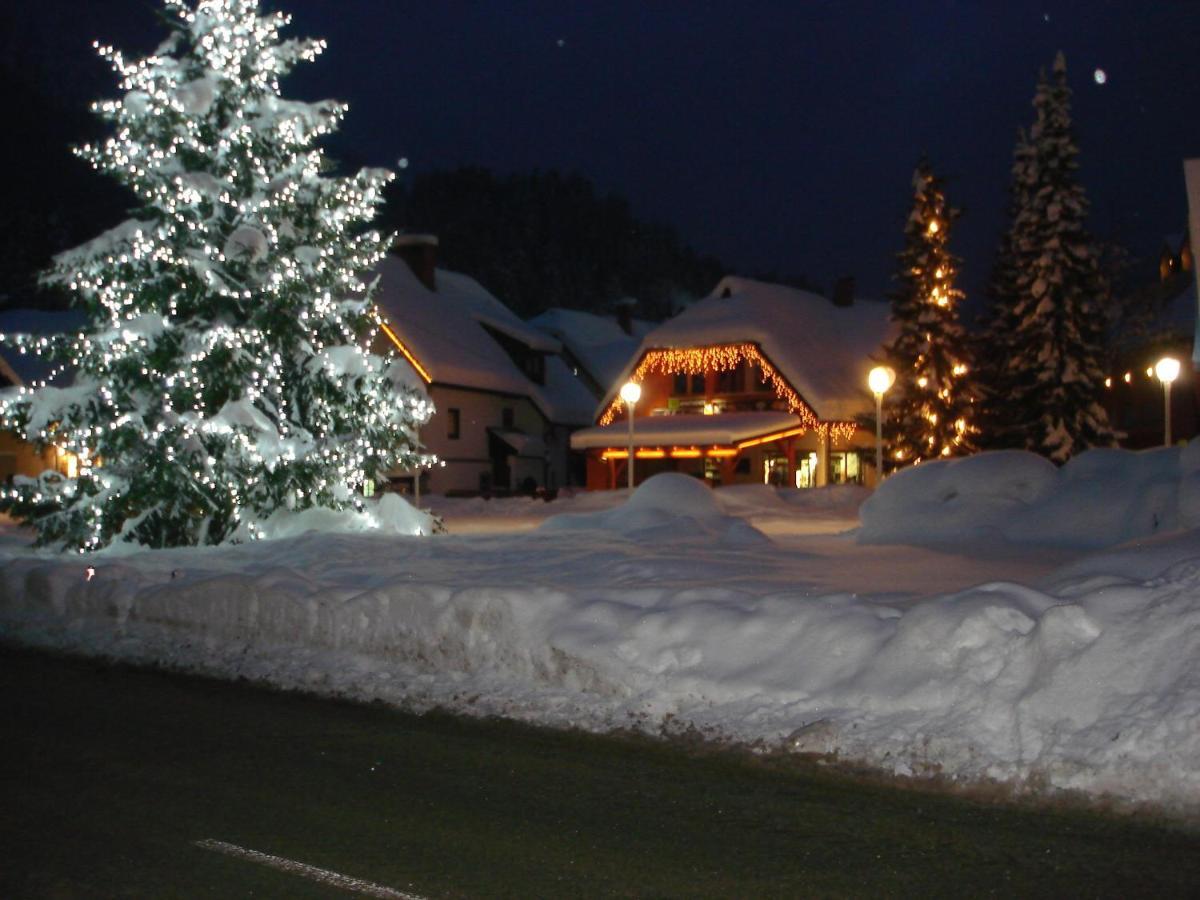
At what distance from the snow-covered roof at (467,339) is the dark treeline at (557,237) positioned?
5676 centimetres

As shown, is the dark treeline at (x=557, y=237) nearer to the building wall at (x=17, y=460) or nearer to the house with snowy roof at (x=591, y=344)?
the house with snowy roof at (x=591, y=344)

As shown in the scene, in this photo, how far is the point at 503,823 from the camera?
5859 mm

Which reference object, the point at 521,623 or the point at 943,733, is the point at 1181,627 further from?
the point at 521,623

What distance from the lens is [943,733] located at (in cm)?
673

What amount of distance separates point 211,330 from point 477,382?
29.3 metres

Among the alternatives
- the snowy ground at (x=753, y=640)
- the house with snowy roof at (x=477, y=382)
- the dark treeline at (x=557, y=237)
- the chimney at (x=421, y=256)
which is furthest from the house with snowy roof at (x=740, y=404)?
the dark treeline at (x=557, y=237)

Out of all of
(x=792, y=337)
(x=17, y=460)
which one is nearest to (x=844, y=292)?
(x=792, y=337)

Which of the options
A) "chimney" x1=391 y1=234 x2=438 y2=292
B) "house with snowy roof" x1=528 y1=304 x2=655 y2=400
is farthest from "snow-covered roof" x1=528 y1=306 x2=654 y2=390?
"chimney" x1=391 y1=234 x2=438 y2=292

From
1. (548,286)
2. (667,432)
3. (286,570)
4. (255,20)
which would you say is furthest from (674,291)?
(286,570)

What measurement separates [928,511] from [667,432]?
24391mm

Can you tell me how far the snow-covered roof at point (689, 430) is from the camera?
40.3m

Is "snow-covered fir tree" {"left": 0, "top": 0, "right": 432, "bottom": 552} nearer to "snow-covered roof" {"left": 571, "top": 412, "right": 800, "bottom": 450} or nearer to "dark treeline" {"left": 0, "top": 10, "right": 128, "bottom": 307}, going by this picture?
"snow-covered roof" {"left": 571, "top": 412, "right": 800, "bottom": 450}

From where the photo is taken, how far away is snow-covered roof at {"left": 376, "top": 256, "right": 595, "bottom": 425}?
45750 millimetres

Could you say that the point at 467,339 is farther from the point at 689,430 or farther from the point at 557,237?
the point at 557,237
